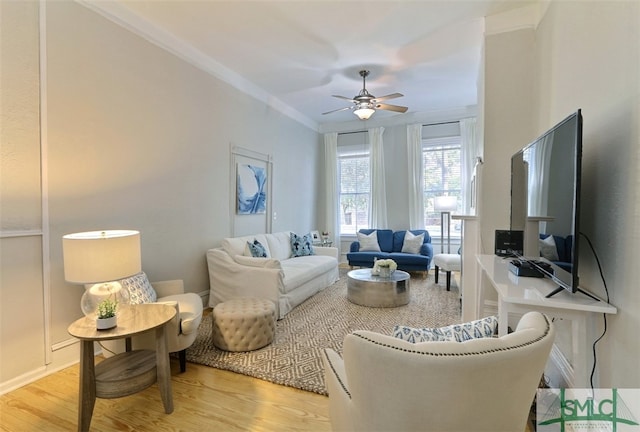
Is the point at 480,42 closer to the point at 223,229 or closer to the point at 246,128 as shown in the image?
the point at 246,128

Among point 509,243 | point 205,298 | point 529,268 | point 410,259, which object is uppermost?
point 509,243

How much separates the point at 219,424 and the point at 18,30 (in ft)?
10.0

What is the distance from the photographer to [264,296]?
3555 millimetres

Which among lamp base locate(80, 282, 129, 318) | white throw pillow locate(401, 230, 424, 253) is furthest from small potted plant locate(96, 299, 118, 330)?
white throw pillow locate(401, 230, 424, 253)

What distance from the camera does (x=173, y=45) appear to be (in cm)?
350

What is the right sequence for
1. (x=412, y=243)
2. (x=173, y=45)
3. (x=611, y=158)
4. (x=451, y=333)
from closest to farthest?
(x=451, y=333)
(x=611, y=158)
(x=173, y=45)
(x=412, y=243)

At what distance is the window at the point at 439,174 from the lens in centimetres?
623

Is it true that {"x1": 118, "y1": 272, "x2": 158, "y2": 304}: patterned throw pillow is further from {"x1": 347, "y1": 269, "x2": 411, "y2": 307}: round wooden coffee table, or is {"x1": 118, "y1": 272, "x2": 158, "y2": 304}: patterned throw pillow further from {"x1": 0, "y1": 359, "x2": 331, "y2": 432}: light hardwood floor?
{"x1": 347, "y1": 269, "x2": 411, "y2": 307}: round wooden coffee table

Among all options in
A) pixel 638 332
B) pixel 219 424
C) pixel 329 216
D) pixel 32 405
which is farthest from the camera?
pixel 329 216

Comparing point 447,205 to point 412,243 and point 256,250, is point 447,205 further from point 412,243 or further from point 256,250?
point 256,250

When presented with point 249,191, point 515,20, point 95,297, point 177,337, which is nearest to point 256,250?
point 249,191

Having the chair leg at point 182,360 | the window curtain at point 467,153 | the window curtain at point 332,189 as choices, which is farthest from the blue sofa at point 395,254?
Result: the chair leg at point 182,360

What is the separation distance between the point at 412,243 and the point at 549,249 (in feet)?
13.0

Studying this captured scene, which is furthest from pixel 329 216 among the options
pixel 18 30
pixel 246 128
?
pixel 18 30
